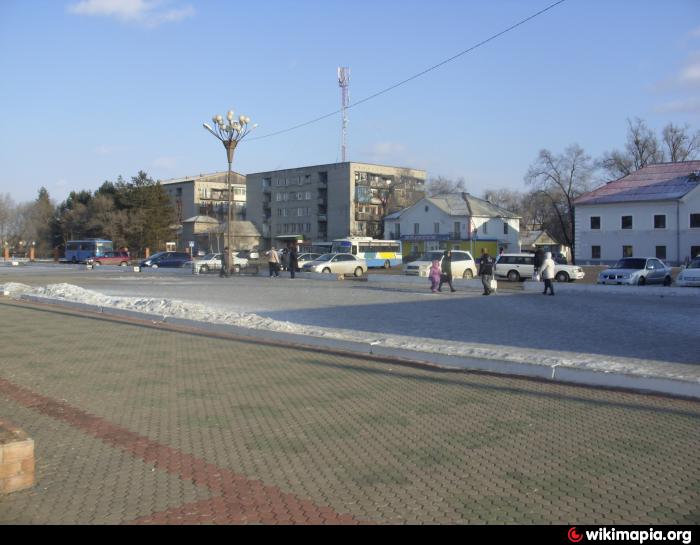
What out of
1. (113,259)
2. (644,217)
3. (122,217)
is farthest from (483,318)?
(122,217)

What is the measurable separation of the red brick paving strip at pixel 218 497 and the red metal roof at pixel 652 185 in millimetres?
61990

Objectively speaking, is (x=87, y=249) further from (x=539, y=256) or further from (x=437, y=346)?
(x=437, y=346)

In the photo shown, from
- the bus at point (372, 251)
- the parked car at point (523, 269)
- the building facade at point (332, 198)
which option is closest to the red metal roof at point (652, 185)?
the bus at point (372, 251)

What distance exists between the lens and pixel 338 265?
134 ft

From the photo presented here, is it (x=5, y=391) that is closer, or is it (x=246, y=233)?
(x=5, y=391)

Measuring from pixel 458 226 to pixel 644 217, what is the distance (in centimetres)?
2256

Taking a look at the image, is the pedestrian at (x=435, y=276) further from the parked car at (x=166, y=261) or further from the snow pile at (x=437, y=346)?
the parked car at (x=166, y=261)

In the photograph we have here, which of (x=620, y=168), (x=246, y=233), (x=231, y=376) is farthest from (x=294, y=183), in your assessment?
(x=231, y=376)

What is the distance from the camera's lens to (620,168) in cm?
8269

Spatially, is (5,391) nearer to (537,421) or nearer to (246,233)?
(537,421)

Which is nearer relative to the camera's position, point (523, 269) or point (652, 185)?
point (523, 269)

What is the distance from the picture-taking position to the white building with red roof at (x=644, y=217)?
59.2 metres

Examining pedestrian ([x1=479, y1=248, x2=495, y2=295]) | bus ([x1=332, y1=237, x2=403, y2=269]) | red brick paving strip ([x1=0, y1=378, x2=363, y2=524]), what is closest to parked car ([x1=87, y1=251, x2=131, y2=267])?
bus ([x1=332, y1=237, x2=403, y2=269])
